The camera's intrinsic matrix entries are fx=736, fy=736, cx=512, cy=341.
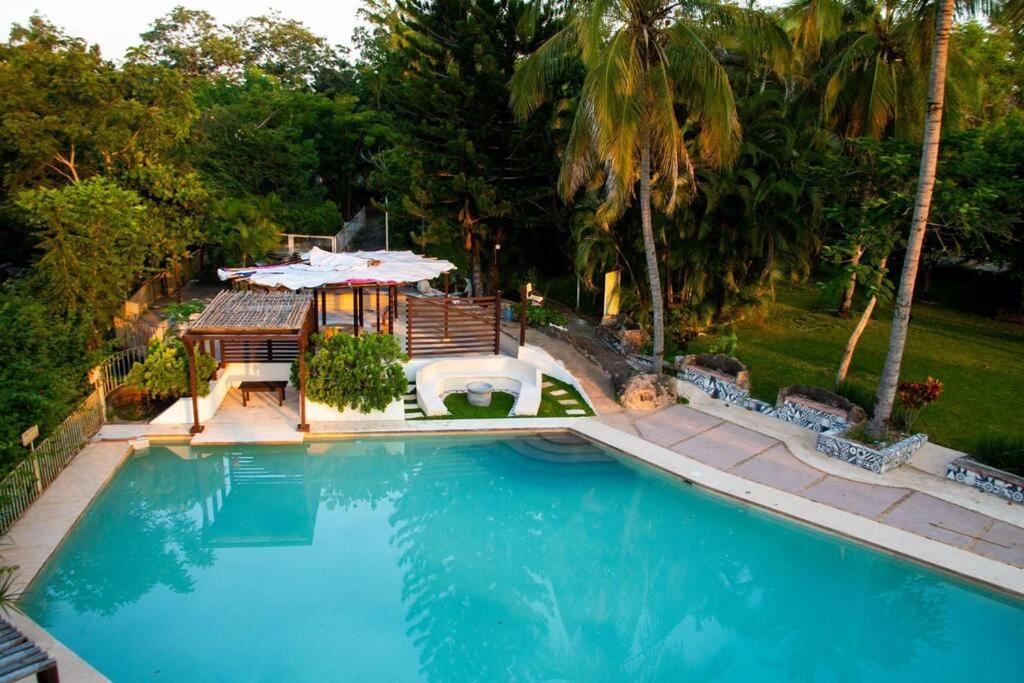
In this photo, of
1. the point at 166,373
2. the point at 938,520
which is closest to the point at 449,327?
the point at 166,373

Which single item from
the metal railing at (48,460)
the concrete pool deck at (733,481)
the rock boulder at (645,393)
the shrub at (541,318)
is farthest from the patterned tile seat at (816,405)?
the metal railing at (48,460)

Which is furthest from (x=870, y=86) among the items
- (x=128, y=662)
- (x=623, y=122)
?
(x=128, y=662)

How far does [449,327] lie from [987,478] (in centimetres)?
1080

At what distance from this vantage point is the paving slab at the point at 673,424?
1386cm

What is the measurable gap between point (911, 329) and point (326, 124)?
1064 inches

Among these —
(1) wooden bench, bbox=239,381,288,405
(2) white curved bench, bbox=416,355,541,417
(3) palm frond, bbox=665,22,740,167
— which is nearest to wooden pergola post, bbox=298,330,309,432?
(1) wooden bench, bbox=239,381,288,405

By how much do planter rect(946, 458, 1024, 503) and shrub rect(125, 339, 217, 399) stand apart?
13320 millimetres

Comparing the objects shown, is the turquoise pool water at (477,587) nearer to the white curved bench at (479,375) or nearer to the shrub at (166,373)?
the shrub at (166,373)

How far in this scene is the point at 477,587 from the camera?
9.58 metres

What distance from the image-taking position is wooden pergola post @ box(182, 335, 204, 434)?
42.8 ft

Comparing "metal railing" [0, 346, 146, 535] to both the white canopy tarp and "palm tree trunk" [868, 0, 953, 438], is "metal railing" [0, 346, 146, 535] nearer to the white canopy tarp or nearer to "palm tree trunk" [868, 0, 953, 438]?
the white canopy tarp

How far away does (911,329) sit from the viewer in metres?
20.4

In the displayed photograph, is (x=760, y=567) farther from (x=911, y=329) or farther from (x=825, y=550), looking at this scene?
(x=911, y=329)

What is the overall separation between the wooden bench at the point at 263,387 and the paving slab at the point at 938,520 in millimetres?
11209
